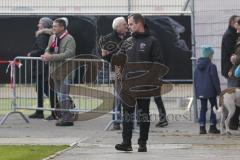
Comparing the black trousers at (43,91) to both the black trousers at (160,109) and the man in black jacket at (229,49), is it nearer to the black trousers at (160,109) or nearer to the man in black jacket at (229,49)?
the black trousers at (160,109)

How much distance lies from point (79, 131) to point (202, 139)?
7.70 feet

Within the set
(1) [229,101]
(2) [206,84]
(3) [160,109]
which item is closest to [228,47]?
(2) [206,84]

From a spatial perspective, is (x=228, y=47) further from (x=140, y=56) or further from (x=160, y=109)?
(x=140, y=56)

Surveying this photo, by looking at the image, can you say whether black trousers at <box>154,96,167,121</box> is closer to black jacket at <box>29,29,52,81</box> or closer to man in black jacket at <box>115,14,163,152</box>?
black jacket at <box>29,29,52,81</box>

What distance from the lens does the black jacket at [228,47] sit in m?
13.3

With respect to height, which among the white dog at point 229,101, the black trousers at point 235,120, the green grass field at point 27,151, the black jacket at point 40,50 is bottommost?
the green grass field at point 27,151

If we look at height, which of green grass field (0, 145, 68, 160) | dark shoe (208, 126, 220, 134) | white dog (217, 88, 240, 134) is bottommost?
green grass field (0, 145, 68, 160)

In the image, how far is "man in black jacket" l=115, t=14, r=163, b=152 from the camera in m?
10.5

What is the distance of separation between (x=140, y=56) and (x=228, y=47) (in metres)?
3.24

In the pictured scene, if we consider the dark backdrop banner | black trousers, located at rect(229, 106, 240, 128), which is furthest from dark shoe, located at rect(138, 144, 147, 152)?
the dark backdrop banner

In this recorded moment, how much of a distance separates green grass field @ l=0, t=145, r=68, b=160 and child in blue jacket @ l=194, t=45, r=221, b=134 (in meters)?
2.87

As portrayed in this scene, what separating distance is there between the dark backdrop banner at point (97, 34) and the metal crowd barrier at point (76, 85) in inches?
181

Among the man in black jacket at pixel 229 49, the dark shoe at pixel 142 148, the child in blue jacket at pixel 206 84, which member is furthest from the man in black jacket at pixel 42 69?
the dark shoe at pixel 142 148

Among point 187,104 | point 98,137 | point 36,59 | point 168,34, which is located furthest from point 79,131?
point 168,34
